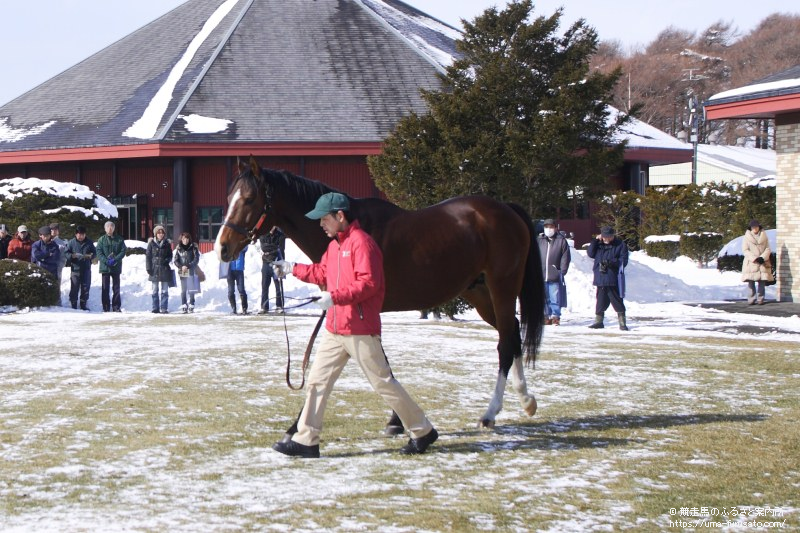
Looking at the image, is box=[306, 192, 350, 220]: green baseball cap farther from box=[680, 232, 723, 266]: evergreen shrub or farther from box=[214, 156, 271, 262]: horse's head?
box=[680, 232, 723, 266]: evergreen shrub

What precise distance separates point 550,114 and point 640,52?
238ft

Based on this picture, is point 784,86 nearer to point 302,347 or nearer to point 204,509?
point 302,347

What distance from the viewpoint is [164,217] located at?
3831 centimetres

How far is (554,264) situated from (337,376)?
12499 millimetres

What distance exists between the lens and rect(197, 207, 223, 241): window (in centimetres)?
3753

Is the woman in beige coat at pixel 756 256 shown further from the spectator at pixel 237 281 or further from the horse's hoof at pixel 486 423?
the horse's hoof at pixel 486 423

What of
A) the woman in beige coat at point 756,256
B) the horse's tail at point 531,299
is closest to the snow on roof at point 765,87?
the woman in beige coat at point 756,256

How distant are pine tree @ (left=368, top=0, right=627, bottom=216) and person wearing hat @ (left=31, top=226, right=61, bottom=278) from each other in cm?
730

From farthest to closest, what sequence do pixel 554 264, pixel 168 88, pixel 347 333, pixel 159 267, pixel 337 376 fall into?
pixel 168 88 < pixel 159 267 < pixel 554 264 < pixel 337 376 < pixel 347 333

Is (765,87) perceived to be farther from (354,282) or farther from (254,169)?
(354,282)

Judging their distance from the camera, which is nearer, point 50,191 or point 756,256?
point 756,256

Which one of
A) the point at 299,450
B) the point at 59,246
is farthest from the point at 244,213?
the point at 59,246

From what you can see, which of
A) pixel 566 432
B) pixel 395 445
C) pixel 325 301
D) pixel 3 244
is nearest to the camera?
pixel 325 301

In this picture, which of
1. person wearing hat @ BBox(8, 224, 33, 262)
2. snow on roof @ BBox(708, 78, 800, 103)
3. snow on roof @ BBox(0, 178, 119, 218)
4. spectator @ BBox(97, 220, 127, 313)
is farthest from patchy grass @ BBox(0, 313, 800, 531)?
snow on roof @ BBox(0, 178, 119, 218)
